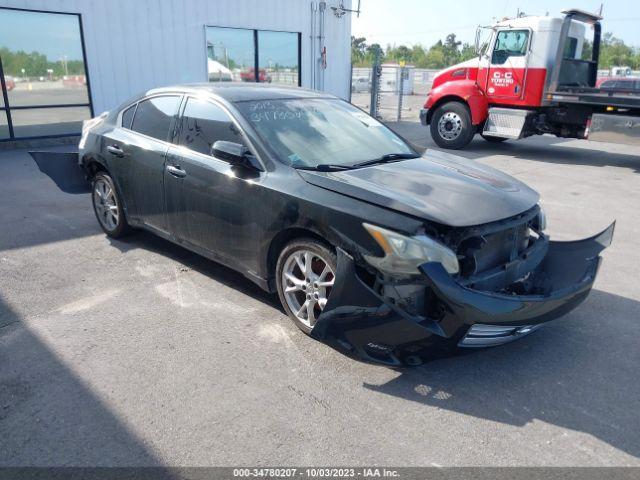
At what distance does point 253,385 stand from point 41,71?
A: 1718 cm

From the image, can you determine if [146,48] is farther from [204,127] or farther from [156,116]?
[204,127]

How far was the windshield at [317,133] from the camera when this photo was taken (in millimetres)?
3740

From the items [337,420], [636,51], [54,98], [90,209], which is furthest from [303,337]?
[636,51]

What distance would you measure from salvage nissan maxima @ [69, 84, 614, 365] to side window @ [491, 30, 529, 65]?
790 centimetres

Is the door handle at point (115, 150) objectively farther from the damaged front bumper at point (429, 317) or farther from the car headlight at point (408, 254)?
the car headlight at point (408, 254)

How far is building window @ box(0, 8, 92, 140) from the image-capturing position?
38.6 ft

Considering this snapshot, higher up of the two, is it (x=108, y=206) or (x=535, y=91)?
(x=535, y=91)

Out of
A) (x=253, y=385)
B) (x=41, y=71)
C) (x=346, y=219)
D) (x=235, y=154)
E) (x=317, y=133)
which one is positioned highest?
(x=41, y=71)

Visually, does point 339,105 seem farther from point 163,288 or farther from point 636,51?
point 636,51

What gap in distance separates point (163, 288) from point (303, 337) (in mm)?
1444

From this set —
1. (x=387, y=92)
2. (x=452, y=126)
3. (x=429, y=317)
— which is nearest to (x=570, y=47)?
(x=452, y=126)

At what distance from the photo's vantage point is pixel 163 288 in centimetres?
431

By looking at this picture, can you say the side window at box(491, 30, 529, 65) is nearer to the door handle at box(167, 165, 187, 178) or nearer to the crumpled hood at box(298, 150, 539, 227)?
the crumpled hood at box(298, 150, 539, 227)

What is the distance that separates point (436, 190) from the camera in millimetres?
3357
